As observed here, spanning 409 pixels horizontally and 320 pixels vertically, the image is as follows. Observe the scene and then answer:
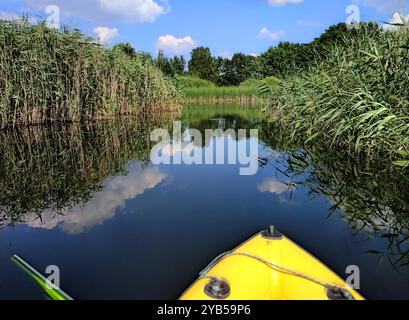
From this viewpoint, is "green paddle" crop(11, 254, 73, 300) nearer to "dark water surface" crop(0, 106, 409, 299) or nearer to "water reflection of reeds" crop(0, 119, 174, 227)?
"dark water surface" crop(0, 106, 409, 299)

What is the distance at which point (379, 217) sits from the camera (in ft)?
13.3

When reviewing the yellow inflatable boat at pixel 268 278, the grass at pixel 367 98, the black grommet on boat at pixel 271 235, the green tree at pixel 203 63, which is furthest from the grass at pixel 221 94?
the yellow inflatable boat at pixel 268 278

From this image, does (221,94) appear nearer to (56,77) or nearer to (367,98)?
(56,77)

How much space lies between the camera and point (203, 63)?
174 ft

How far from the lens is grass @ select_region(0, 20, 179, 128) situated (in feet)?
33.8

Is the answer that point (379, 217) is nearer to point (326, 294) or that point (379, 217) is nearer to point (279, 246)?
point (279, 246)

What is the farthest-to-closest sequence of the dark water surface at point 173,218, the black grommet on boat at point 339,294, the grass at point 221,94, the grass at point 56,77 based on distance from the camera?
the grass at point 221,94
the grass at point 56,77
the dark water surface at point 173,218
the black grommet on boat at point 339,294

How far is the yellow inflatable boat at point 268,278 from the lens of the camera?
1907mm

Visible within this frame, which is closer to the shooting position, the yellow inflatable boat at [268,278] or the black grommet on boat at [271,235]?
the yellow inflatable boat at [268,278]

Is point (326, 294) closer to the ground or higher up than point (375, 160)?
closer to the ground

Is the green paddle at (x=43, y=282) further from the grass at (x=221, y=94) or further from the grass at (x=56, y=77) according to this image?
the grass at (x=221, y=94)

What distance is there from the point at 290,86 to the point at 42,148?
6.61 m

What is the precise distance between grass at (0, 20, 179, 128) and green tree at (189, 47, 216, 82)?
3839 cm
